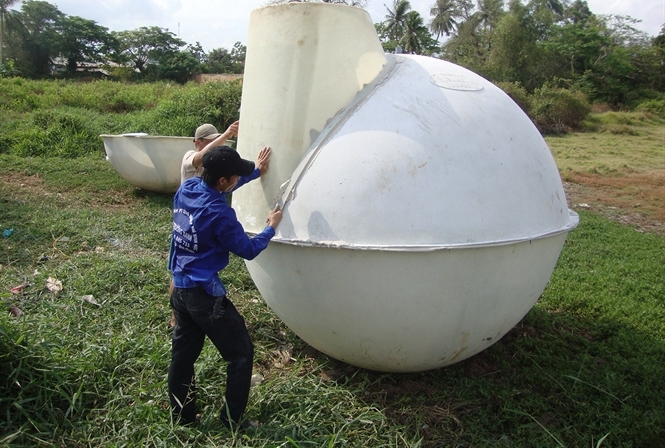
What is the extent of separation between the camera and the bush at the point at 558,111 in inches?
912

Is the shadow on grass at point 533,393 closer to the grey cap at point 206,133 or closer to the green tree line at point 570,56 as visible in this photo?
the grey cap at point 206,133

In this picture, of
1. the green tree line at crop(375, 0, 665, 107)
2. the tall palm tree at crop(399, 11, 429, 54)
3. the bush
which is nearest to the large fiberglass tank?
the bush

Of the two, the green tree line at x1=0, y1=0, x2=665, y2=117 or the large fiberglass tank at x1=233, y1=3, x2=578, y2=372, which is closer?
the large fiberglass tank at x1=233, y1=3, x2=578, y2=372

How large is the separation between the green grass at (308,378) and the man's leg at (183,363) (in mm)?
97

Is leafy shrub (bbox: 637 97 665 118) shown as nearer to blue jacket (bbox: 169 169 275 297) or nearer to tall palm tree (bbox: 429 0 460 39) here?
tall palm tree (bbox: 429 0 460 39)

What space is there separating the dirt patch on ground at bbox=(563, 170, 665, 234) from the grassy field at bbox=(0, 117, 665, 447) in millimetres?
3390

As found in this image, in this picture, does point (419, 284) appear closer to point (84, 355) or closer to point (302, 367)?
point (302, 367)

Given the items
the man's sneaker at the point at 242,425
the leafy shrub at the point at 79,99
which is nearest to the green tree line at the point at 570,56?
the leafy shrub at the point at 79,99

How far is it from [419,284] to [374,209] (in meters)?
0.43

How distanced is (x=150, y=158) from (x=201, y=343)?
527cm

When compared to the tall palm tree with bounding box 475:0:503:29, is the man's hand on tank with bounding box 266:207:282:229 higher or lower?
lower

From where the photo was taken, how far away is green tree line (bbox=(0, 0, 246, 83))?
1495 inches

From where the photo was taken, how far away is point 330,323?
2883 millimetres

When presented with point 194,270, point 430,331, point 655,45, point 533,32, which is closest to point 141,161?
point 194,270
